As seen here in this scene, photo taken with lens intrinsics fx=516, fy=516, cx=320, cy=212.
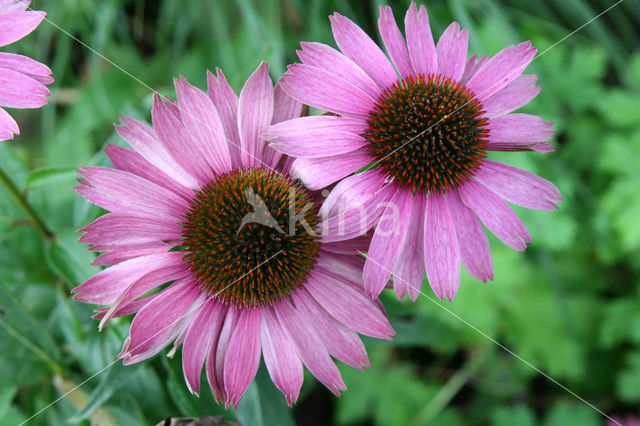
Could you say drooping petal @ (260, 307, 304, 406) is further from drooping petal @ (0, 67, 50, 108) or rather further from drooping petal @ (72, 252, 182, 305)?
drooping petal @ (0, 67, 50, 108)

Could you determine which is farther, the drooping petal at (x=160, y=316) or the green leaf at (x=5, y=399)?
the green leaf at (x=5, y=399)

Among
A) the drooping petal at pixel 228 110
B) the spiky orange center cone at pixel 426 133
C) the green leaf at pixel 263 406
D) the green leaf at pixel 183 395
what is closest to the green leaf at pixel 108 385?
the green leaf at pixel 183 395

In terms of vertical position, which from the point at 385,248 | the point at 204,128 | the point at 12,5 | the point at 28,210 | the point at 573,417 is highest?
the point at 12,5

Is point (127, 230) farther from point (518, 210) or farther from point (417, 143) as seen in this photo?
point (518, 210)

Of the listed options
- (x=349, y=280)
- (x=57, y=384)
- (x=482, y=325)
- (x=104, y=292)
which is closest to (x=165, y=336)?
(x=104, y=292)

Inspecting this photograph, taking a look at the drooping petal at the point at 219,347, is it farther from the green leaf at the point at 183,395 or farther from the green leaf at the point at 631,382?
the green leaf at the point at 631,382

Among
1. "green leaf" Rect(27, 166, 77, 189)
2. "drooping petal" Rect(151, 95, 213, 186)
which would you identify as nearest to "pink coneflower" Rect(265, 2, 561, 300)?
"drooping petal" Rect(151, 95, 213, 186)

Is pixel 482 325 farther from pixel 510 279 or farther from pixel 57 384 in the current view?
pixel 57 384

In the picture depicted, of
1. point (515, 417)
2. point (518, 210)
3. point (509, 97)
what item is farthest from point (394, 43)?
point (515, 417)
